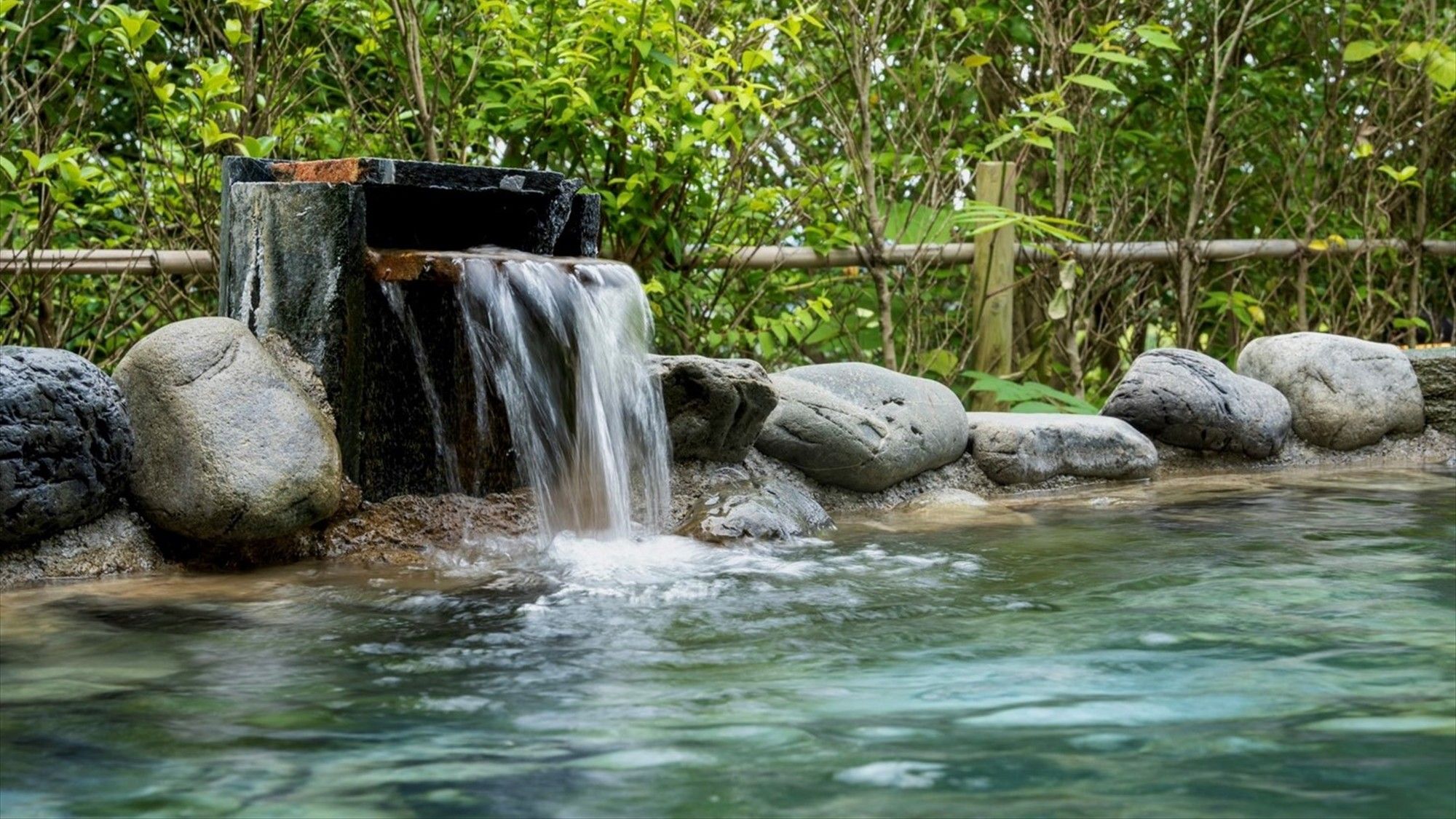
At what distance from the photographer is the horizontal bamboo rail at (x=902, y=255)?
218 inches

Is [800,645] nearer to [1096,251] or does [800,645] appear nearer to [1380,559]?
[1380,559]

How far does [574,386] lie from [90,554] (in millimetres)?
1514

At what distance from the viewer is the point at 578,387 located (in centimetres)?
483

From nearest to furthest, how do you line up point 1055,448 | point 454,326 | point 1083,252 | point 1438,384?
point 454,326 → point 1055,448 → point 1438,384 → point 1083,252

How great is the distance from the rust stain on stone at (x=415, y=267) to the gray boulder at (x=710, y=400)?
32.1 inches

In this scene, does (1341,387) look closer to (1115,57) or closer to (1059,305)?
(1059,305)

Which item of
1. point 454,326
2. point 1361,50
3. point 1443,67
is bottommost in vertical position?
point 454,326

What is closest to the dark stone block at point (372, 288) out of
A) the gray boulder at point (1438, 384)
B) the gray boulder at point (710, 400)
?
the gray boulder at point (710, 400)

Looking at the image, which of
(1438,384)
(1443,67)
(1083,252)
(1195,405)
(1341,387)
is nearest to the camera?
(1195,405)

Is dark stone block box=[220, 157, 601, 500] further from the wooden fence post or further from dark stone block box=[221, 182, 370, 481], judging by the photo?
the wooden fence post

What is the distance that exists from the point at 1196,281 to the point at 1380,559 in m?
4.51

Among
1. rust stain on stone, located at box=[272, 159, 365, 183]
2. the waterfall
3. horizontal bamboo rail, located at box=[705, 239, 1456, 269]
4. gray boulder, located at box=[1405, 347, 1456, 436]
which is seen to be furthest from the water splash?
gray boulder, located at box=[1405, 347, 1456, 436]

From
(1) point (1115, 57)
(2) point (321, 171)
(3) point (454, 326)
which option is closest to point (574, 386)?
(3) point (454, 326)

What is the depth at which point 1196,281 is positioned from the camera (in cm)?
861
